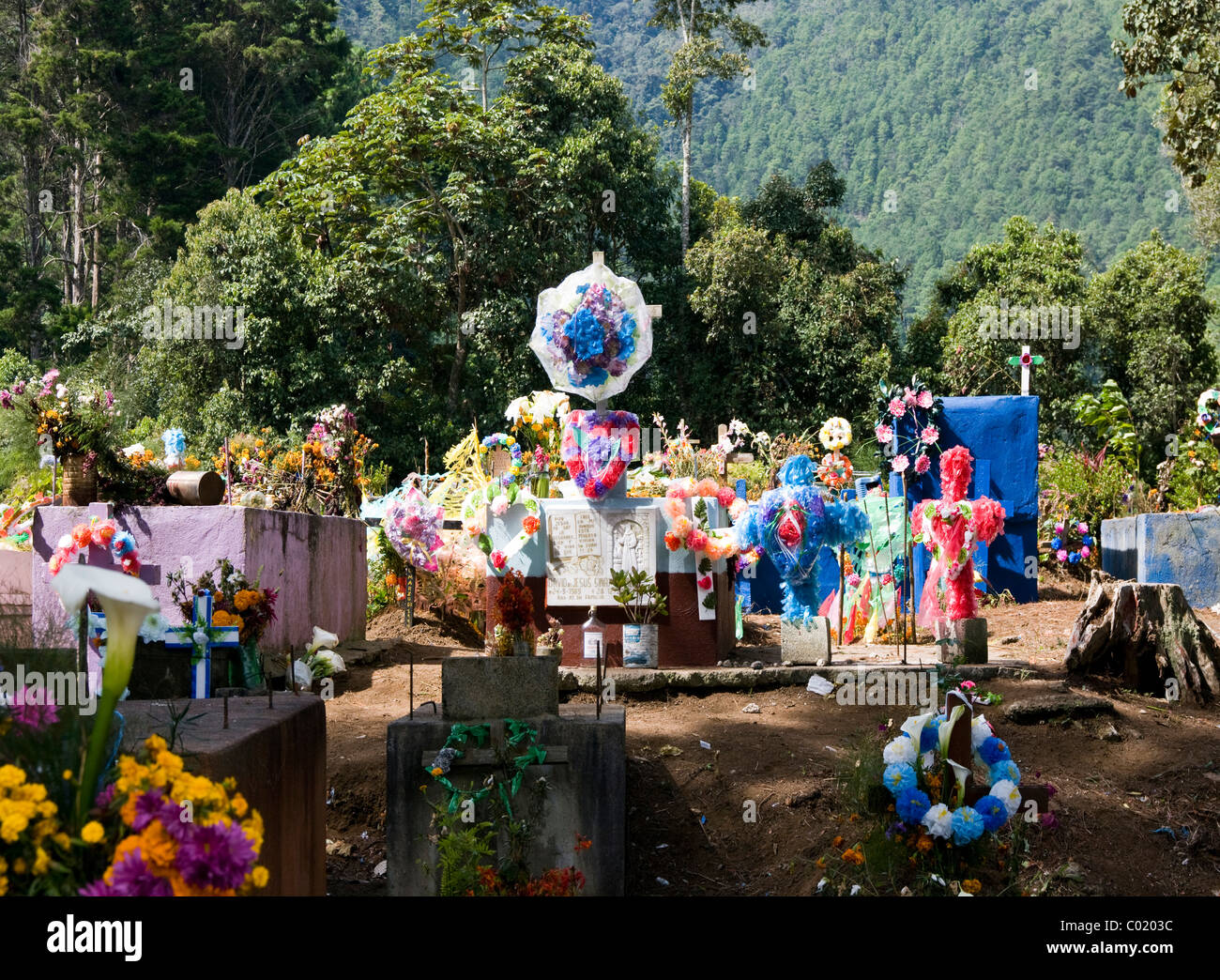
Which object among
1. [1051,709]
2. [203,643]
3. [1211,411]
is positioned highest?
[1211,411]

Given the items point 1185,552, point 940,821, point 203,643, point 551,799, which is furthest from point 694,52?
point 940,821

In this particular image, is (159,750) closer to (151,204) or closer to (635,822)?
(635,822)

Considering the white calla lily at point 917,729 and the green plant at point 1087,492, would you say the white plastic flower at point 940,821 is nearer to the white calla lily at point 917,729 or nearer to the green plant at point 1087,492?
the white calla lily at point 917,729

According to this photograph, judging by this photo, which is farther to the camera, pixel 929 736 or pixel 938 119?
pixel 938 119

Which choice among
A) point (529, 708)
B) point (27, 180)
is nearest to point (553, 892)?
point (529, 708)

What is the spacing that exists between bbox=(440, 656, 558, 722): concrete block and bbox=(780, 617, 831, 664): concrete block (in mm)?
3438

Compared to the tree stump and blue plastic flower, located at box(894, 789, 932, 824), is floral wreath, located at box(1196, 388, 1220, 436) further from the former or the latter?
blue plastic flower, located at box(894, 789, 932, 824)

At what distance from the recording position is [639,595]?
8.62 m

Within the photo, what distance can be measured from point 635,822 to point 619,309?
158 inches

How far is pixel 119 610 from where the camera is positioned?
242 centimetres

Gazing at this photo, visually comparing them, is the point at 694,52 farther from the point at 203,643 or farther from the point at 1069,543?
the point at 203,643

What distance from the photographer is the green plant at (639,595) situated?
860cm

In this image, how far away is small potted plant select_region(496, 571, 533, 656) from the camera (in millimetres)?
5832

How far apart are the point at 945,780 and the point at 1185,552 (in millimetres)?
7991
